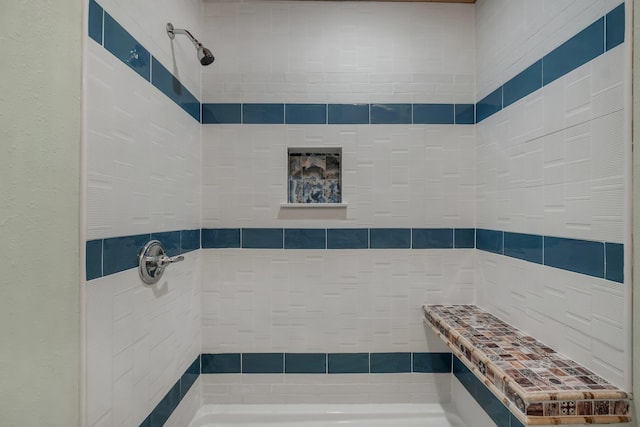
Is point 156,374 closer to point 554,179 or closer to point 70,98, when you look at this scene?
point 70,98

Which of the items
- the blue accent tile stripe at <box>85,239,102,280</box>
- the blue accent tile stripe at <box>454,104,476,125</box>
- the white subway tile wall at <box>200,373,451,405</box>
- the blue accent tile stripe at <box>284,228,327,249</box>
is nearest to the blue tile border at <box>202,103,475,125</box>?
the blue accent tile stripe at <box>454,104,476,125</box>

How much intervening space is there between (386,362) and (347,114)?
1319 mm

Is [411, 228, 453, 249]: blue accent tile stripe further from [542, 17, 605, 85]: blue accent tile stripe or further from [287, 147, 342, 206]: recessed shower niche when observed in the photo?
[542, 17, 605, 85]: blue accent tile stripe

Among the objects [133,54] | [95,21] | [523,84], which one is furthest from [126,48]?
[523,84]

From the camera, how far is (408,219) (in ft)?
5.93

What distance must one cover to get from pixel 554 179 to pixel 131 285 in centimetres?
148

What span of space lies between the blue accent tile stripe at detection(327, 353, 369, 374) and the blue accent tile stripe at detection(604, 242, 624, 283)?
3.84 feet

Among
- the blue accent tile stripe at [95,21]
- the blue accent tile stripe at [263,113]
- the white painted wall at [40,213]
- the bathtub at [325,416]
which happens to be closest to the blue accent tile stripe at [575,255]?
the bathtub at [325,416]

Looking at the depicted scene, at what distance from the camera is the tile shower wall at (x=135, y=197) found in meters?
0.94

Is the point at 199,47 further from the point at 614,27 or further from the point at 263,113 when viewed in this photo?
the point at 614,27

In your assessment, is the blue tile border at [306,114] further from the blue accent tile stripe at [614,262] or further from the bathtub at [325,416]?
the bathtub at [325,416]

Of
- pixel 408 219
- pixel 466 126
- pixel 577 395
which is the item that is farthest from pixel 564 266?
pixel 466 126

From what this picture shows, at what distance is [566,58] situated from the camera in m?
1.14

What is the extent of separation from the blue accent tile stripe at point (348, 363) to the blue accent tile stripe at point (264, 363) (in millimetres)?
257
